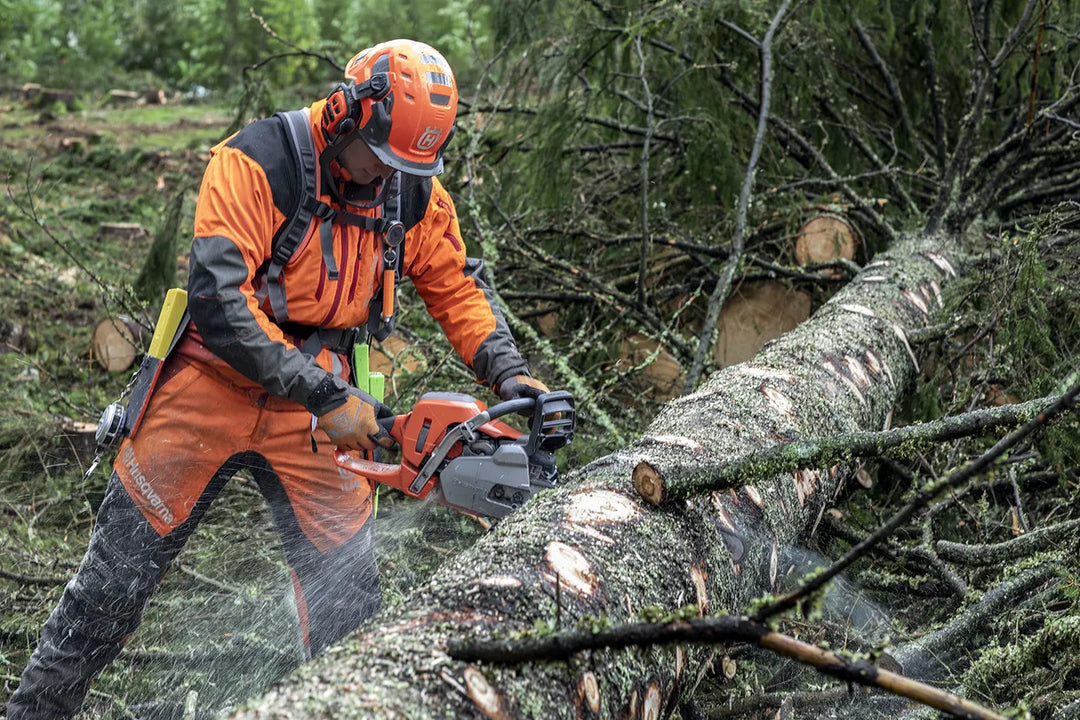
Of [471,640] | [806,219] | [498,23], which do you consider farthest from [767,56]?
[471,640]

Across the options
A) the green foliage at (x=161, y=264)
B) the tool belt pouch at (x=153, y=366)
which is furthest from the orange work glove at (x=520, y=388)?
the green foliage at (x=161, y=264)

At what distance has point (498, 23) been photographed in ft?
16.5

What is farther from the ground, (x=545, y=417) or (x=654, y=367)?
(x=545, y=417)

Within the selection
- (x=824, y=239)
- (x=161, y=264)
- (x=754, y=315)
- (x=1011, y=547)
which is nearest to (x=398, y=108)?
(x=1011, y=547)

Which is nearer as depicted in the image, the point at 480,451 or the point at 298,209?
the point at 480,451

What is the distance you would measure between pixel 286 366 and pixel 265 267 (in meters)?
0.34

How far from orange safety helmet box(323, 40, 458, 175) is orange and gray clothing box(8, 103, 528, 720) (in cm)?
15

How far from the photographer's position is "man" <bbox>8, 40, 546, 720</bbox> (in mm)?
2525

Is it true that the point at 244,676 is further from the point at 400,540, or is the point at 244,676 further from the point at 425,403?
the point at 425,403

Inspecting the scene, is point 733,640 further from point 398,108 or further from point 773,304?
point 773,304

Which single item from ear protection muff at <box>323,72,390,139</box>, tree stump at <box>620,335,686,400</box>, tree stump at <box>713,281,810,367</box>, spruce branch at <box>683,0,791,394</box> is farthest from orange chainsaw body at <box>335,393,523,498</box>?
tree stump at <box>713,281,810,367</box>

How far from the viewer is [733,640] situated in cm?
111

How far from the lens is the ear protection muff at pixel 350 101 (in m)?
2.57

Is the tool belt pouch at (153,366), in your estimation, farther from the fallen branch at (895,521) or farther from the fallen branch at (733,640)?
the fallen branch at (895,521)
